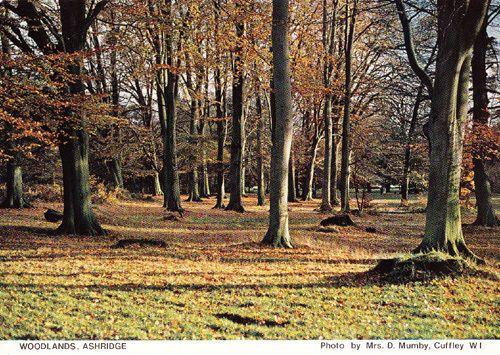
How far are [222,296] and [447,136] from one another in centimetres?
383

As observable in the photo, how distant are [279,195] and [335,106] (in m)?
14.8

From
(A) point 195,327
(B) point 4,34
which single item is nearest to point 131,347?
(A) point 195,327

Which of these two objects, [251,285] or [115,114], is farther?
[115,114]

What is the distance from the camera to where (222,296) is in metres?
4.91

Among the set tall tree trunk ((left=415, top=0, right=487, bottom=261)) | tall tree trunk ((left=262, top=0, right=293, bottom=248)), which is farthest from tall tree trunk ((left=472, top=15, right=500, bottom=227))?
tall tree trunk ((left=262, top=0, right=293, bottom=248))

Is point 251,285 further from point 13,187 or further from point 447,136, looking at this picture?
point 13,187

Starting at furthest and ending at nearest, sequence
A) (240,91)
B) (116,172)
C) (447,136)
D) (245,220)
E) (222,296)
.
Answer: (116,172), (240,91), (245,220), (447,136), (222,296)

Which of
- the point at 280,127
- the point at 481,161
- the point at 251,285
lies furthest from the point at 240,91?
the point at 251,285

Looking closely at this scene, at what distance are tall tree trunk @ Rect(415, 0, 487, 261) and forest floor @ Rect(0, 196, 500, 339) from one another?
2.39 feet

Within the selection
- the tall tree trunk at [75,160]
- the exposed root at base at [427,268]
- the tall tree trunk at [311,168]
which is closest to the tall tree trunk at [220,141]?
the tall tree trunk at [311,168]

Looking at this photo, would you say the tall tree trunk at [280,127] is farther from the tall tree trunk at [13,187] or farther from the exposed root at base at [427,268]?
the tall tree trunk at [13,187]

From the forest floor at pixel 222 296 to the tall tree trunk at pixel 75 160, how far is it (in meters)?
1.24

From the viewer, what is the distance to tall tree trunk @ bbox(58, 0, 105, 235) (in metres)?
9.34

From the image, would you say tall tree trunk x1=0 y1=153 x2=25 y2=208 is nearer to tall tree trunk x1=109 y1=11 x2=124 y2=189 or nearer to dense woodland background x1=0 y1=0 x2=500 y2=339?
Result: dense woodland background x1=0 y1=0 x2=500 y2=339
